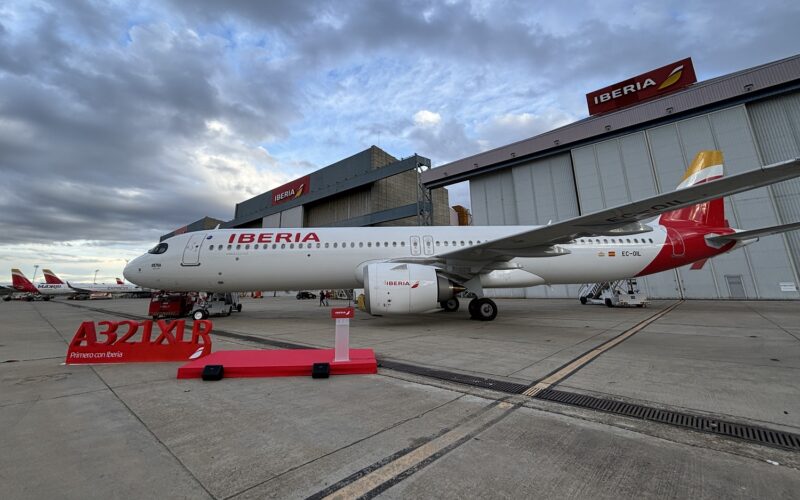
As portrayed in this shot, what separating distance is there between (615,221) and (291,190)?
39.2 m

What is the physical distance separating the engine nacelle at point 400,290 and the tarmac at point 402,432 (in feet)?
9.78

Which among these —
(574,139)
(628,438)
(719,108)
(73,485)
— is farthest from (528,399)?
(719,108)

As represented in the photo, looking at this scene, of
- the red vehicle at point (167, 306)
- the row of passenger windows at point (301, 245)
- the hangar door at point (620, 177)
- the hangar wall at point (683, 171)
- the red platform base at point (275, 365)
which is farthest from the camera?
the hangar door at point (620, 177)

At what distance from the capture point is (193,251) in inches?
395

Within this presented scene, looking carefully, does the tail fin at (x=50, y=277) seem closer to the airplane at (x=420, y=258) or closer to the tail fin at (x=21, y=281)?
the tail fin at (x=21, y=281)

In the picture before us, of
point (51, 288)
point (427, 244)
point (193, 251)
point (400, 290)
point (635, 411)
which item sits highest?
point (51, 288)

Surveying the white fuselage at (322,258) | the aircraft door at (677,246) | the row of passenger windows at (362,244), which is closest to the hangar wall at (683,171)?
the aircraft door at (677,246)

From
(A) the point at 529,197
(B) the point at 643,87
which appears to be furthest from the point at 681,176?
(A) the point at 529,197

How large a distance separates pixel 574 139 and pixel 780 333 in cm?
1838

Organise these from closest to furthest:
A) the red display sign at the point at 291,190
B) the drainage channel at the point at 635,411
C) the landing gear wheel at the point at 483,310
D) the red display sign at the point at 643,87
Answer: the drainage channel at the point at 635,411, the landing gear wheel at the point at 483,310, the red display sign at the point at 643,87, the red display sign at the point at 291,190

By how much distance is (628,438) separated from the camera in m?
2.21

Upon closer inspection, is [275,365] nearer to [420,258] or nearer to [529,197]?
[420,258]

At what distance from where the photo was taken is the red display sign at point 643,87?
65.2 feet

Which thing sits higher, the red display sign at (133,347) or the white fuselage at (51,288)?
the white fuselage at (51,288)
